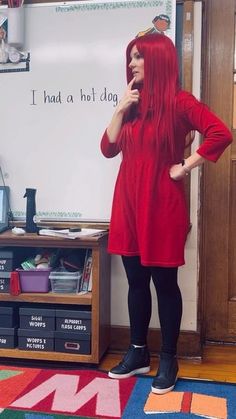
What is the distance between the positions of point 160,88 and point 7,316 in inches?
48.7

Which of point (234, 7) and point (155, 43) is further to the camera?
point (234, 7)

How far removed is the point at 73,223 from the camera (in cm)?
243

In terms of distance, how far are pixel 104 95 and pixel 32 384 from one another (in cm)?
136

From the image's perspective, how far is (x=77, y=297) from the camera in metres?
2.18

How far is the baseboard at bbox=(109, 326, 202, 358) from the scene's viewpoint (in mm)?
2326

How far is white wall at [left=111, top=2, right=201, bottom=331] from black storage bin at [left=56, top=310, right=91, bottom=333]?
303 mm

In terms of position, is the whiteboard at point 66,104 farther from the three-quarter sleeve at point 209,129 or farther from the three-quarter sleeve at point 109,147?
the three-quarter sleeve at point 209,129

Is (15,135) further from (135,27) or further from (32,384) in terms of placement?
(32,384)

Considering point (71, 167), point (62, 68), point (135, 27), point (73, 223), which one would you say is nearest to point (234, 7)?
point (135, 27)

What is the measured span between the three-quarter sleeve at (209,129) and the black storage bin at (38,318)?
1006 millimetres

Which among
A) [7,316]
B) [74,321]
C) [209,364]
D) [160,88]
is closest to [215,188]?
[160,88]

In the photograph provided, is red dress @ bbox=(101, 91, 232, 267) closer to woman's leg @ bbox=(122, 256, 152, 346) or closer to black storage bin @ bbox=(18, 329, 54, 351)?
woman's leg @ bbox=(122, 256, 152, 346)

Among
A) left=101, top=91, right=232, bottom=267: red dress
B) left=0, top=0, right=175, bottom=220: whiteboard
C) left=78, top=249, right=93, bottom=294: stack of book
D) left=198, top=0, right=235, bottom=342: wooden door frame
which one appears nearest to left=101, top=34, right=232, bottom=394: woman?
left=101, top=91, right=232, bottom=267: red dress

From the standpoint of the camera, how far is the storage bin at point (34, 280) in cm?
224
